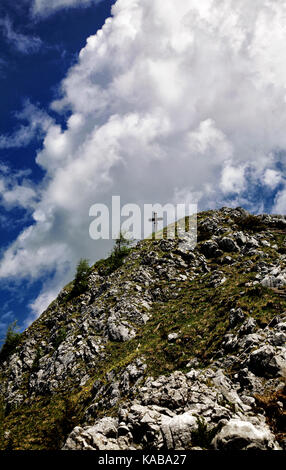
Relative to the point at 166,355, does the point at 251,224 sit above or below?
above

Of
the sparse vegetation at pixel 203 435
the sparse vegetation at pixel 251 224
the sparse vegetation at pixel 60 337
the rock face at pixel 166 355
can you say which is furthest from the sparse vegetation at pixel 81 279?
the sparse vegetation at pixel 203 435

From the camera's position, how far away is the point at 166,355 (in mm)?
25688

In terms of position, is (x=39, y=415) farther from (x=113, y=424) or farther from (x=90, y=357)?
(x=113, y=424)

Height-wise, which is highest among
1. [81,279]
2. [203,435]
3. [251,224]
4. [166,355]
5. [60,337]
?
[251,224]

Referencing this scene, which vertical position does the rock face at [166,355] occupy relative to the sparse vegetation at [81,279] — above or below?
below

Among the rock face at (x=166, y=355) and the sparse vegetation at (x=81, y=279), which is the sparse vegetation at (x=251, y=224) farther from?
the sparse vegetation at (x=81, y=279)

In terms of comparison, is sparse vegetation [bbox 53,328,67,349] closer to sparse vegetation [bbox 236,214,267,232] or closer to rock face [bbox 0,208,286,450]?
rock face [bbox 0,208,286,450]

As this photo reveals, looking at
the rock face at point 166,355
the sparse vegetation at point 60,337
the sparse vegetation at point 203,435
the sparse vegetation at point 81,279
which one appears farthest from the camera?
the sparse vegetation at point 81,279

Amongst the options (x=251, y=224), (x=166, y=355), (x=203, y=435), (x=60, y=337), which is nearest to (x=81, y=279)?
(x=60, y=337)

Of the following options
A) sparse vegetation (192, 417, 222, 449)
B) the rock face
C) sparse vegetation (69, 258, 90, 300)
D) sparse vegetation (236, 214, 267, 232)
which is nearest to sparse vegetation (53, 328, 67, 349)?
the rock face

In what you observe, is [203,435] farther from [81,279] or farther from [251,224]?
[251,224]

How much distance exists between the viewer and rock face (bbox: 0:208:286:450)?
44.9 feet

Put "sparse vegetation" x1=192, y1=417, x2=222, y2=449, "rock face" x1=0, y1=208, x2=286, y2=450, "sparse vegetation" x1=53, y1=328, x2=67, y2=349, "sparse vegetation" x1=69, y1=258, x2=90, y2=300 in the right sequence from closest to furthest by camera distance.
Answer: "sparse vegetation" x1=192, y1=417, x2=222, y2=449 → "rock face" x1=0, y1=208, x2=286, y2=450 → "sparse vegetation" x1=53, y1=328, x2=67, y2=349 → "sparse vegetation" x1=69, y1=258, x2=90, y2=300

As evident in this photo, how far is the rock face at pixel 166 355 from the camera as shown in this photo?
44.9 ft
